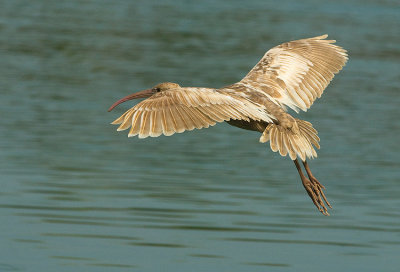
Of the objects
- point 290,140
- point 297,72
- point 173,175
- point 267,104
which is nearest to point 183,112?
point 290,140

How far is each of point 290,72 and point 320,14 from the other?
A: 3409 cm

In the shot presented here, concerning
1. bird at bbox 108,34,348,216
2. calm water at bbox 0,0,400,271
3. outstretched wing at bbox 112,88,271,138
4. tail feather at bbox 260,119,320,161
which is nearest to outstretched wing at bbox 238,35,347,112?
bird at bbox 108,34,348,216

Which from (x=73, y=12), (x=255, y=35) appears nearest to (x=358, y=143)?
(x=255, y=35)

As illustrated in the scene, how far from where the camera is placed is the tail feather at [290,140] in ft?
32.8

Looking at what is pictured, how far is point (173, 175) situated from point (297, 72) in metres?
5.50

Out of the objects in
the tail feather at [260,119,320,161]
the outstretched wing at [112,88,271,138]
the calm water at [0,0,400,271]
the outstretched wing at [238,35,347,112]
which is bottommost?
the calm water at [0,0,400,271]

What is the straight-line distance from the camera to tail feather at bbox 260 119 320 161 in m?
9.98

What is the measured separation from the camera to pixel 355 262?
44.3 ft

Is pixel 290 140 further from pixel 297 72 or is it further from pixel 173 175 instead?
pixel 173 175

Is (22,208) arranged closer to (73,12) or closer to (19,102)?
(19,102)

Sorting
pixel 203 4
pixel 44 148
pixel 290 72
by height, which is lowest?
pixel 203 4

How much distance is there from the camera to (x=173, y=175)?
17.1 m

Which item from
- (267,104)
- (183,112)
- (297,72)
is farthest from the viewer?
(297,72)

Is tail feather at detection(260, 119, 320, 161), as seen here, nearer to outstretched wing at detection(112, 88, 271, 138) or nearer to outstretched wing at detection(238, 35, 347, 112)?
outstretched wing at detection(112, 88, 271, 138)
